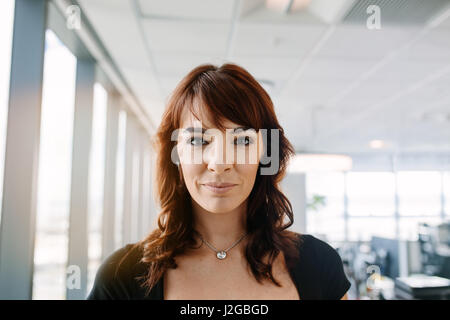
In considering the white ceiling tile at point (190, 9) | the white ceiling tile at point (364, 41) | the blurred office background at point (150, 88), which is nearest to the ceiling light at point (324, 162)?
the blurred office background at point (150, 88)

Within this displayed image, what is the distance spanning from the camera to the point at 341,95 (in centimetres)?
285

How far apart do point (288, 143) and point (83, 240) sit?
61.0 inches

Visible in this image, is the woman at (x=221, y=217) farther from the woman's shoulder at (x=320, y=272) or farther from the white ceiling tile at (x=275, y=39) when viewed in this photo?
the white ceiling tile at (x=275, y=39)

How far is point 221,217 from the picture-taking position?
64 centimetres

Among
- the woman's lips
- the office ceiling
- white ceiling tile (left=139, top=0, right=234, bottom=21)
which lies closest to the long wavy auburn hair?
the woman's lips

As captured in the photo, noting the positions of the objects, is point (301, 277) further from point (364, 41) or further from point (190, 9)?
point (364, 41)

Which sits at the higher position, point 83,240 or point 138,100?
point 138,100

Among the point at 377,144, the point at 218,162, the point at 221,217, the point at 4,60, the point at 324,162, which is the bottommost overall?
the point at 221,217

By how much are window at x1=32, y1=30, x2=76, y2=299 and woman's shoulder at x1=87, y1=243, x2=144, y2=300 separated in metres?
0.85

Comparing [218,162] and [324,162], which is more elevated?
[324,162]

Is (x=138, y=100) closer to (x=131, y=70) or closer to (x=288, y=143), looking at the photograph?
(x=131, y=70)

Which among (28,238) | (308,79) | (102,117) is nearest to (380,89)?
(308,79)

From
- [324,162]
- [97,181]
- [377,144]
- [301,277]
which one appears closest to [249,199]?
[301,277]

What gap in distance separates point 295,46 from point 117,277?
167cm
